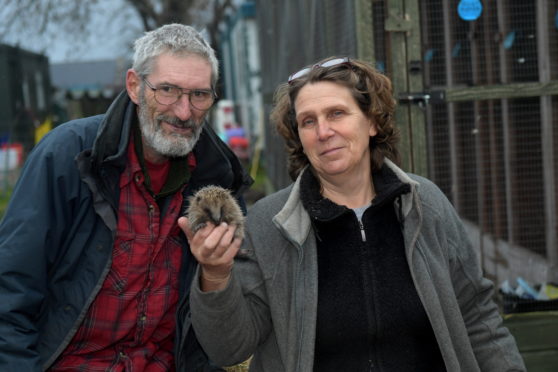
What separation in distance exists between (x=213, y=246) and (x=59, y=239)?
836mm

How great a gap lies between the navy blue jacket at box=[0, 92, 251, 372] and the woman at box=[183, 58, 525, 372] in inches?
19.5

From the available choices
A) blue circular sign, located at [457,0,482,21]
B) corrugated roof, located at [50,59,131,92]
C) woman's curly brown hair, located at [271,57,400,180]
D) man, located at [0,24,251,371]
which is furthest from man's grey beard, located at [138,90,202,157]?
corrugated roof, located at [50,59,131,92]

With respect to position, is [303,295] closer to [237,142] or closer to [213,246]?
[213,246]

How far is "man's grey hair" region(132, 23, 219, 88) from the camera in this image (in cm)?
287

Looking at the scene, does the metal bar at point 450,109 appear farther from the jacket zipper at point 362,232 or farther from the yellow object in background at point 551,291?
the jacket zipper at point 362,232

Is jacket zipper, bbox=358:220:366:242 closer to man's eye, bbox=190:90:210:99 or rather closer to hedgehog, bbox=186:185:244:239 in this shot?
hedgehog, bbox=186:185:244:239

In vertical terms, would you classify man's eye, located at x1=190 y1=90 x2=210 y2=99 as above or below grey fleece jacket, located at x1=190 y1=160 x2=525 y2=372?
above

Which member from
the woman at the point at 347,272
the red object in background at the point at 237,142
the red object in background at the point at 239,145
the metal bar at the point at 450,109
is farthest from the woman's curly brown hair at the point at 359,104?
the red object in background at the point at 237,142

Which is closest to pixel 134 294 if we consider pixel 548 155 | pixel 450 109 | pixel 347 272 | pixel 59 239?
pixel 59 239

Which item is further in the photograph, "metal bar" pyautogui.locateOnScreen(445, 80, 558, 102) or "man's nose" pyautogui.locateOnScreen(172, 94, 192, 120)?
"metal bar" pyautogui.locateOnScreen(445, 80, 558, 102)

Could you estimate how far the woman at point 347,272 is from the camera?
98.3 inches

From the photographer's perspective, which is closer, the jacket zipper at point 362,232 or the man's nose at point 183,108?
the jacket zipper at point 362,232

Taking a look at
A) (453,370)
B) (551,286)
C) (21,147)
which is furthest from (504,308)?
(21,147)

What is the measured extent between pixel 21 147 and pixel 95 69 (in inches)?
2554
